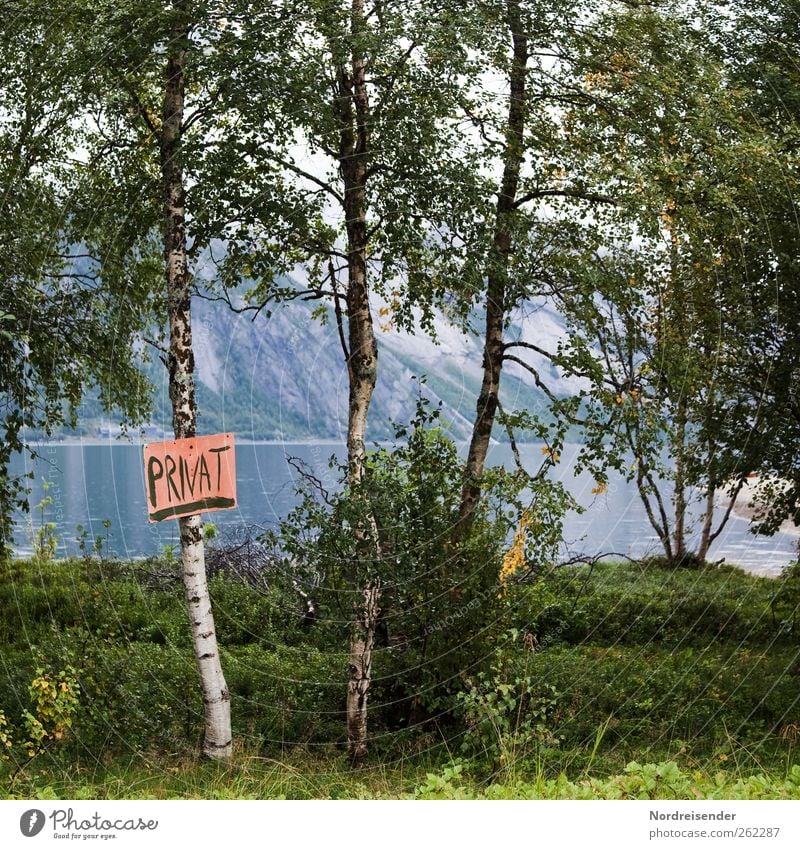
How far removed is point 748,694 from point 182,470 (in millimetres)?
6139

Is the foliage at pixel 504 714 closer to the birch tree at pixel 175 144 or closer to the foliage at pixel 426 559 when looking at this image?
the foliage at pixel 426 559

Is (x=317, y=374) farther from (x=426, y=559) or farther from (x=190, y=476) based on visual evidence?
(x=190, y=476)

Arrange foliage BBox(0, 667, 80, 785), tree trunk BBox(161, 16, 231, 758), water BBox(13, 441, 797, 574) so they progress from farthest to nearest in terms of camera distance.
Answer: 1. water BBox(13, 441, 797, 574)
2. tree trunk BBox(161, 16, 231, 758)
3. foliage BBox(0, 667, 80, 785)

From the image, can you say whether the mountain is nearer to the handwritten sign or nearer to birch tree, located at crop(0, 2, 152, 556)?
the handwritten sign

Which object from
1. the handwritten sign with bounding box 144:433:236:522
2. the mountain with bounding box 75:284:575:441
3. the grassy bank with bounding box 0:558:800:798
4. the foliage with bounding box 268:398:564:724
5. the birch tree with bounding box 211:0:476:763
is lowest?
the grassy bank with bounding box 0:558:800:798

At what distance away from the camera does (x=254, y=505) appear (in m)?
9.59

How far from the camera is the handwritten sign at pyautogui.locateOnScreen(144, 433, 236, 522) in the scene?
23.8ft

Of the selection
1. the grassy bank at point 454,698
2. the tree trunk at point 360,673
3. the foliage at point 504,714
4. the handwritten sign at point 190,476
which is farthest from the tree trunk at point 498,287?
the handwritten sign at point 190,476

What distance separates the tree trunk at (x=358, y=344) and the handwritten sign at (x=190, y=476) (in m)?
1.23

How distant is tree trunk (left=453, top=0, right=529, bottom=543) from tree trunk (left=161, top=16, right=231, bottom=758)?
7.58 feet

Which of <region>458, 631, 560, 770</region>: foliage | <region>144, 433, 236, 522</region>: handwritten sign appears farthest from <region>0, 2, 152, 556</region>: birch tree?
<region>458, 631, 560, 770</region>: foliage

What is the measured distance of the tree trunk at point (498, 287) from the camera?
884 centimetres

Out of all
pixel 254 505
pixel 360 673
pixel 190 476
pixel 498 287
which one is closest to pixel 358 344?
pixel 498 287

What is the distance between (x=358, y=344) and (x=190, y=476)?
7.03 feet
